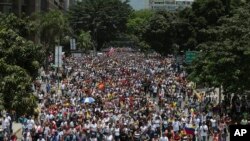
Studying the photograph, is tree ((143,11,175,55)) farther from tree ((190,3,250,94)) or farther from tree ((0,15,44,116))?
tree ((0,15,44,116))

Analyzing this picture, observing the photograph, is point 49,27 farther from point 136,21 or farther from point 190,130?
point 136,21

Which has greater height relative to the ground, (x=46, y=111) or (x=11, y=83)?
(x=11, y=83)

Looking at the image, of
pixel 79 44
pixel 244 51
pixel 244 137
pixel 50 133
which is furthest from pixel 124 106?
pixel 79 44

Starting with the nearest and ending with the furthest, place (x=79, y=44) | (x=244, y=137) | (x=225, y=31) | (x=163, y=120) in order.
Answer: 1. (x=244, y=137)
2. (x=163, y=120)
3. (x=225, y=31)
4. (x=79, y=44)

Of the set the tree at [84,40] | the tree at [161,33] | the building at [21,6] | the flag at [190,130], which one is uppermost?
the building at [21,6]

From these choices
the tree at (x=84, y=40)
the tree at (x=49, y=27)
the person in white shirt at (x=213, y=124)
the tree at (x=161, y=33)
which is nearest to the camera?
the person in white shirt at (x=213, y=124)

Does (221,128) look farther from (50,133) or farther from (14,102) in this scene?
(14,102)

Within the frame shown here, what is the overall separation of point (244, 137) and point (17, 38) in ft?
52.9

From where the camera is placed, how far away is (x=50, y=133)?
2059cm

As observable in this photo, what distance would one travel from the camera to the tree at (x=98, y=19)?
400 ft

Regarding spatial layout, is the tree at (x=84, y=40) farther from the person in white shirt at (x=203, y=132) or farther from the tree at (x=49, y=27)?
the person in white shirt at (x=203, y=132)

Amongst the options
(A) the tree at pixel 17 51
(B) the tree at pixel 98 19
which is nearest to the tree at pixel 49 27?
(A) the tree at pixel 17 51

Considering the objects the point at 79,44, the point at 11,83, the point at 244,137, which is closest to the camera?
the point at 244,137

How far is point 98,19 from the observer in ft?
399
